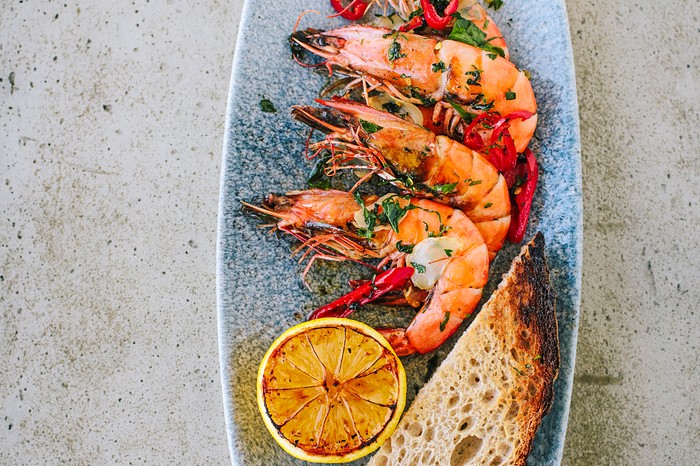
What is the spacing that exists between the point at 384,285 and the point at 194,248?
1063mm

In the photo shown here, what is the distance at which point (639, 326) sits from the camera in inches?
118

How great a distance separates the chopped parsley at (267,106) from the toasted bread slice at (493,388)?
4.09 ft

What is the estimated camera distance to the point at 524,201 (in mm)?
2678

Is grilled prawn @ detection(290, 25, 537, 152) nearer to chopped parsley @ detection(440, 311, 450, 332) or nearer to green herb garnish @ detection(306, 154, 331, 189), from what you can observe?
green herb garnish @ detection(306, 154, 331, 189)

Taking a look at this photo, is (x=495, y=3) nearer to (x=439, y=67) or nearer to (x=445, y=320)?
(x=439, y=67)

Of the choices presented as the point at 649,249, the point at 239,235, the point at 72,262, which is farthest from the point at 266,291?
the point at 649,249

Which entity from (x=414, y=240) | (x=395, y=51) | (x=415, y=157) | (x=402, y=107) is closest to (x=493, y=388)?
(x=414, y=240)

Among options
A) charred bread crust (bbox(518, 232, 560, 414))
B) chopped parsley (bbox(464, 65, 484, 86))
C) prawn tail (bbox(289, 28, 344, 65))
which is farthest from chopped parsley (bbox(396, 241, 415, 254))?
Answer: prawn tail (bbox(289, 28, 344, 65))

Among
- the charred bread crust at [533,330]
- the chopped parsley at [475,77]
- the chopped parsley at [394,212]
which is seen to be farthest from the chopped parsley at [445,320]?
the chopped parsley at [475,77]

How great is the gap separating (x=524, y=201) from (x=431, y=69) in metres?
0.70

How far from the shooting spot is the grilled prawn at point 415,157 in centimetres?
253

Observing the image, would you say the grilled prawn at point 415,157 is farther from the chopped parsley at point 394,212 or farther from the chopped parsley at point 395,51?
the chopped parsley at point 395,51

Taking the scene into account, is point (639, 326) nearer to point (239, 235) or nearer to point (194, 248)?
point (239, 235)

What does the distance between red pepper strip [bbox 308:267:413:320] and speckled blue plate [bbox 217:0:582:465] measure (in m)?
0.06
